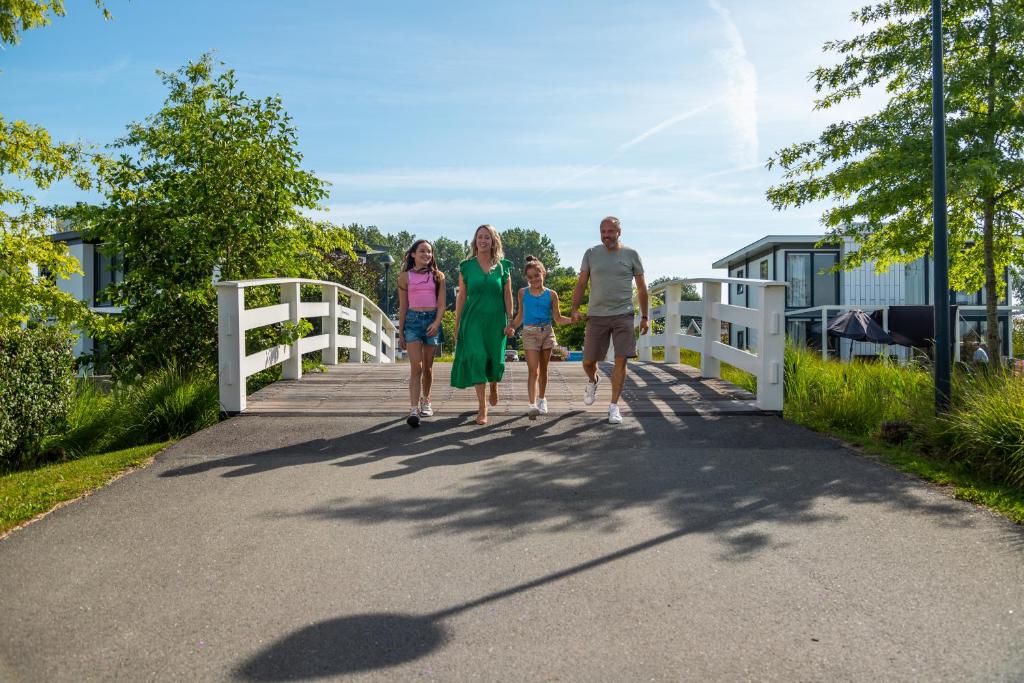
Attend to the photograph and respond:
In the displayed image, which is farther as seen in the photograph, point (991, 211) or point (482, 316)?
point (991, 211)

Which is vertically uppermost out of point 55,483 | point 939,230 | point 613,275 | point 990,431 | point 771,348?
point 939,230

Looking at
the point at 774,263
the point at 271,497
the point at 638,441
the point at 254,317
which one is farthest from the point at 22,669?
the point at 774,263

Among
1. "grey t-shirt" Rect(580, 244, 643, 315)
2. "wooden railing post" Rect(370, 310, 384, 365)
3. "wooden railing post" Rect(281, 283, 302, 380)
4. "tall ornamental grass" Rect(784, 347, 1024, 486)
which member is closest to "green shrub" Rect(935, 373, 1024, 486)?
"tall ornamental grass" Rect(784, 347, 1024, 486)

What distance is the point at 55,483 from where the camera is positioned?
5.75 metres

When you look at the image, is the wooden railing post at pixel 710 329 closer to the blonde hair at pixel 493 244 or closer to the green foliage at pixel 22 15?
the blonde hair at pixel 493 244

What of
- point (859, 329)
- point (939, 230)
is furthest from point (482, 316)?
point (859, 329)

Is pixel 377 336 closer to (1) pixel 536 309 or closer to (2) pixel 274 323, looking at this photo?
(2) pixel 274 323

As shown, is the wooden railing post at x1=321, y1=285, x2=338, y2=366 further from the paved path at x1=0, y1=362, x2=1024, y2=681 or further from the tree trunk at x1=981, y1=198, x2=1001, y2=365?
the tree trunk at x1=981, y1=198, x2=1001, y2=365

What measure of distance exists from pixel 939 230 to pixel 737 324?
213 cm

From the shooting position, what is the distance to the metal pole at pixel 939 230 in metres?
7.27

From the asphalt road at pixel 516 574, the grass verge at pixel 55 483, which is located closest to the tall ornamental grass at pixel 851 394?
the asphalt road at pixel 516 574

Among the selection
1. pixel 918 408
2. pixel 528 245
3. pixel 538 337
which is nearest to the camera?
pixel 918 408

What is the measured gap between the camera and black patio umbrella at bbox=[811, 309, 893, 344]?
22281mm

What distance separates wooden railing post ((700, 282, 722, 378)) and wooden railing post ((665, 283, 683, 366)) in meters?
1.57
